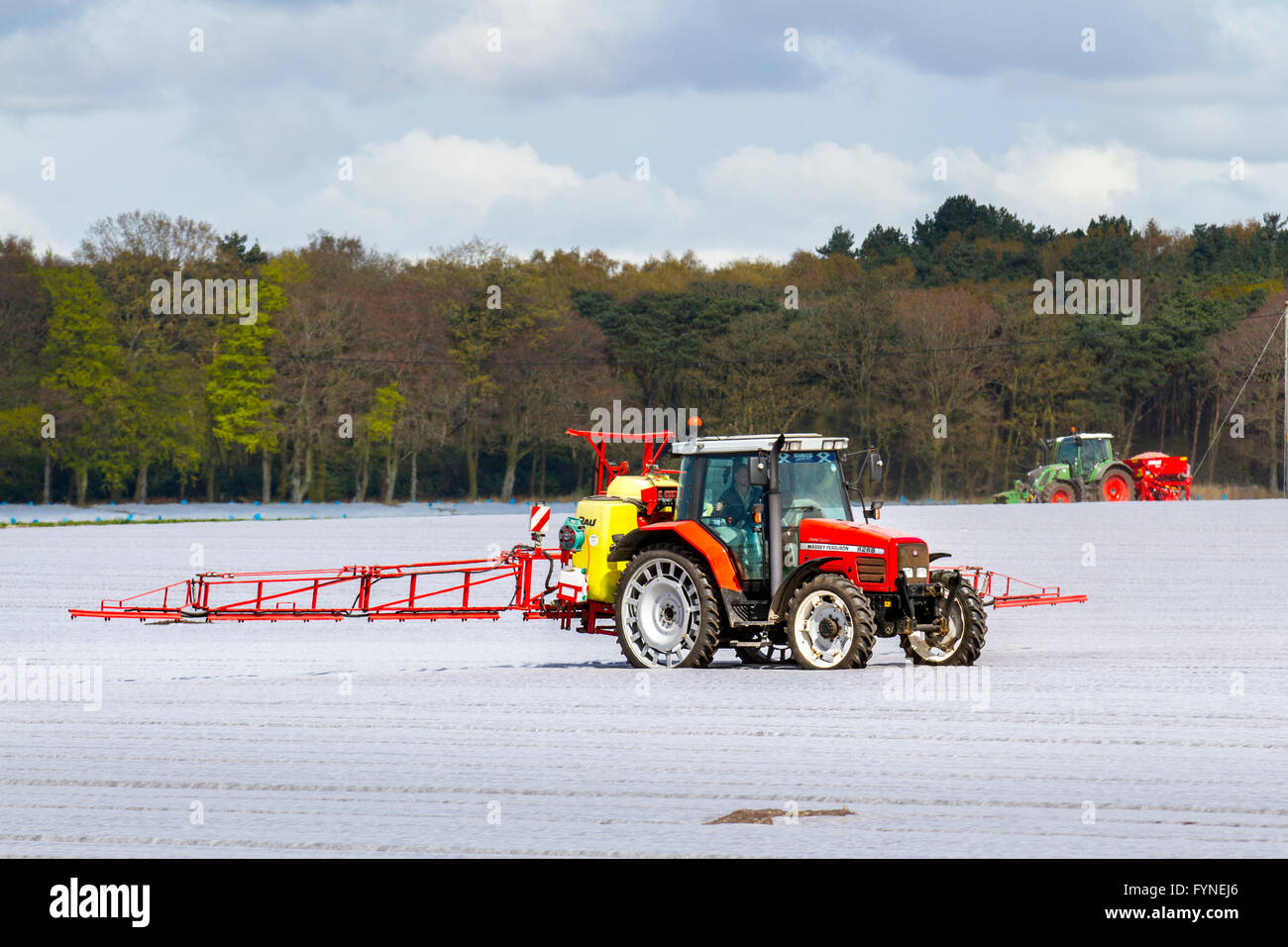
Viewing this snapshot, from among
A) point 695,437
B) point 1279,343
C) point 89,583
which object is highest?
point 1279,343

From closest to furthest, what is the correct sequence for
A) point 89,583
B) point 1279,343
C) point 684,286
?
point 89,583, point 1279,343, point 684,286

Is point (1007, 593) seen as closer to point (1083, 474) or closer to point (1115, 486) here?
point (1115, 486)

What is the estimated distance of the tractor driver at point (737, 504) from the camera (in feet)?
44.6

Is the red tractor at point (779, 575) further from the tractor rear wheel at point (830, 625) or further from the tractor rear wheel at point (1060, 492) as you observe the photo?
the tractor rear wheel at point (1060, 492)

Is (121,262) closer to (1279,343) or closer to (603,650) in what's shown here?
(1279,343)

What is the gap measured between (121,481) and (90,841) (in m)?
61.4

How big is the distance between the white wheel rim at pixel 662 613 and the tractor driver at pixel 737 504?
58cm

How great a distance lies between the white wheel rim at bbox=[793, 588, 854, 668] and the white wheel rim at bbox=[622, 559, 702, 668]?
88cm

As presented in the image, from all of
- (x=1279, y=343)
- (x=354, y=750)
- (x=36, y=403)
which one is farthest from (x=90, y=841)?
(x=1279, y=343)

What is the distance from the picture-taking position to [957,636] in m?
13.8

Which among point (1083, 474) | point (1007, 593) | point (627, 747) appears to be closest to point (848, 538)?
point (627, 747)

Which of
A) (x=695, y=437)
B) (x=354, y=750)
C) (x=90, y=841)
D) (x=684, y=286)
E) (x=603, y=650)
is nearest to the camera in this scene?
(x=90, y=841)

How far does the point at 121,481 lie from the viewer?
6562cm

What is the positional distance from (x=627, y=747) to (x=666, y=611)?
417cm
